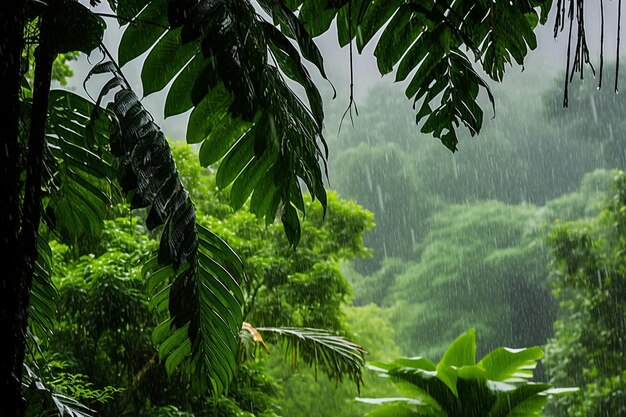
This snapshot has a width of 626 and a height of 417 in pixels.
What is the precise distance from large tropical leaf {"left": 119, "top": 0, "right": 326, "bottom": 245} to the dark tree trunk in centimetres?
13

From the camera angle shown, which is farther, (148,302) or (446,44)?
(148,302)

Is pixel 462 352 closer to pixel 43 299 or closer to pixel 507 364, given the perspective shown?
pixel 507 364

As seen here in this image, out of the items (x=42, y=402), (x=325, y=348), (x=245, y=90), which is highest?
(x=325, y=348)

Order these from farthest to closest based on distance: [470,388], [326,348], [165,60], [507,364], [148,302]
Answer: [507,364], [470,388], [326,348], [148,302], [165,60]

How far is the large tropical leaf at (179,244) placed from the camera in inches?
28.5

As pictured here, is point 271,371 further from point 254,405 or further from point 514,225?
point 514,225

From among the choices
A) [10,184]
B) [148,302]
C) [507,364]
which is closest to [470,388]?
[507,364]

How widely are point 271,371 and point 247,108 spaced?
338 inches

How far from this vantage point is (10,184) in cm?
64

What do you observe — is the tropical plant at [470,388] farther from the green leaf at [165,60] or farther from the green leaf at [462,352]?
the green leaf at [165,60]

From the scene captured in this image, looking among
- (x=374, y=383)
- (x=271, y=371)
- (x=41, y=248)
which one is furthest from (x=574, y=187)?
(x=41, y=248)

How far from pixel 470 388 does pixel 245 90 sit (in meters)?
4.06

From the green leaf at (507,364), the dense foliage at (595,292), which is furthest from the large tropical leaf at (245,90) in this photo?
the dense foliage at (595,292)

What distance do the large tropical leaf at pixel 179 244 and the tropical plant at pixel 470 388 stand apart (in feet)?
11.3
